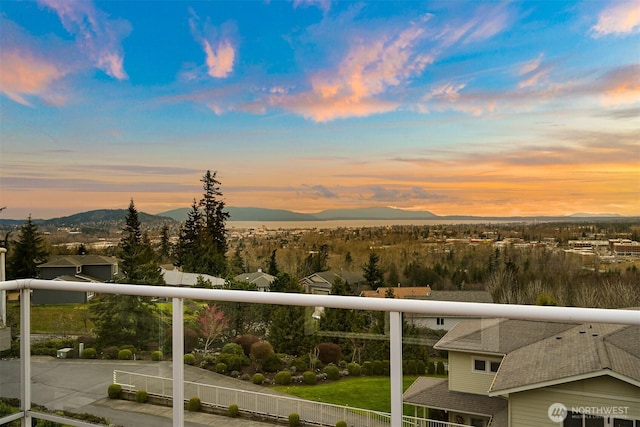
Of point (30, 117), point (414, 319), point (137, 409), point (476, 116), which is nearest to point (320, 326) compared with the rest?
point (414, 319)

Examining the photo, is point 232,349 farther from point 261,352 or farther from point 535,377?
point 535,377

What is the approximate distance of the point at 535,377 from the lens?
161cm

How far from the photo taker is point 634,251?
4359 millimetres

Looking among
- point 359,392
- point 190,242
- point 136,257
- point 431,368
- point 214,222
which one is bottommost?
point 359,392

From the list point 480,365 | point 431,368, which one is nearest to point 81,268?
point 431,368

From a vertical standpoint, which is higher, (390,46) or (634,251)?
(390,46)

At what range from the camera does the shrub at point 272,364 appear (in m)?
2.02

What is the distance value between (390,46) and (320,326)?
3.71m

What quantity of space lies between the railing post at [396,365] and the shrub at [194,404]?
771 millimetres

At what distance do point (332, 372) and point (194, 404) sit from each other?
1.91 ft

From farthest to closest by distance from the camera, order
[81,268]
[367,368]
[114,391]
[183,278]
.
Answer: [183,278] → [81,268] → [114,391] → [367,368]

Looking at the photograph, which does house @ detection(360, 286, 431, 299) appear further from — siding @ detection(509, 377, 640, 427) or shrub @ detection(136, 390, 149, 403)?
siding @ detection(509, 377, 640, 427)

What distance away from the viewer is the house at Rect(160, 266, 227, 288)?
554 centimetres

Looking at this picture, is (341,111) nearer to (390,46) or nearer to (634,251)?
(390,46)
